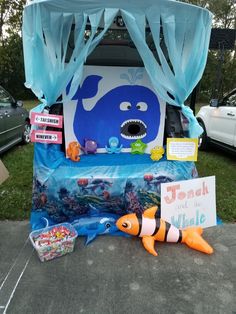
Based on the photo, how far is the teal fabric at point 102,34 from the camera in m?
2.64

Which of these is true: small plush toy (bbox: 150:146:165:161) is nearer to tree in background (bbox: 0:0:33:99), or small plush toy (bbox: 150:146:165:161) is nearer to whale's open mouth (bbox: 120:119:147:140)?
whale's open mouth (bbox: 120:119:147:140)

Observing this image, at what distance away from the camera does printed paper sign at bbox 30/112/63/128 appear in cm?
299

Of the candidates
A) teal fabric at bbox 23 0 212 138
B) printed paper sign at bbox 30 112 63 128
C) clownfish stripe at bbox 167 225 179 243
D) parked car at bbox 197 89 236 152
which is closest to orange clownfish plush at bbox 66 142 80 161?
printed paper sign at bbox 30 112 63 128

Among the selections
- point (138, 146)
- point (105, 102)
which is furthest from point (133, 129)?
point (105, 102)

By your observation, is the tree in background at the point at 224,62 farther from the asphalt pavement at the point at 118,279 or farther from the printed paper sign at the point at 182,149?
the asphalt pavement at the point at 118,279

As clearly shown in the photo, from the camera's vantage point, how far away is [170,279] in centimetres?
255

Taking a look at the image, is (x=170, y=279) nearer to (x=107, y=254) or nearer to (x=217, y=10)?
(x=107, y=254)

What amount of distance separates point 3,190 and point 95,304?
248cm

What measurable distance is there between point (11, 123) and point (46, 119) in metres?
3.35

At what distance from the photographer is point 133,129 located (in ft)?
11.3

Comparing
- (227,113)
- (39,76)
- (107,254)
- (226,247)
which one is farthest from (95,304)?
(227,113)

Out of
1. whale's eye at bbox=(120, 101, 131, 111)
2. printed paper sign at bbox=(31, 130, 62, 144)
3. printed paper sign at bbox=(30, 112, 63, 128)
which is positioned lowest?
printed paper sign at bbox=(31, 130, 62, 144)

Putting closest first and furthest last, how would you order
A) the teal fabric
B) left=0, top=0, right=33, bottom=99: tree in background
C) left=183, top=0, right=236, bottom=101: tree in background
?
the teal fabric → left=0, top=0, right=33, bottom=99: tree in background → left=183, top=0, right=236, bottom=101: tree in background

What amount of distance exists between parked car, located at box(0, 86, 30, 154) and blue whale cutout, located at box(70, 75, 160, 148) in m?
2.81
